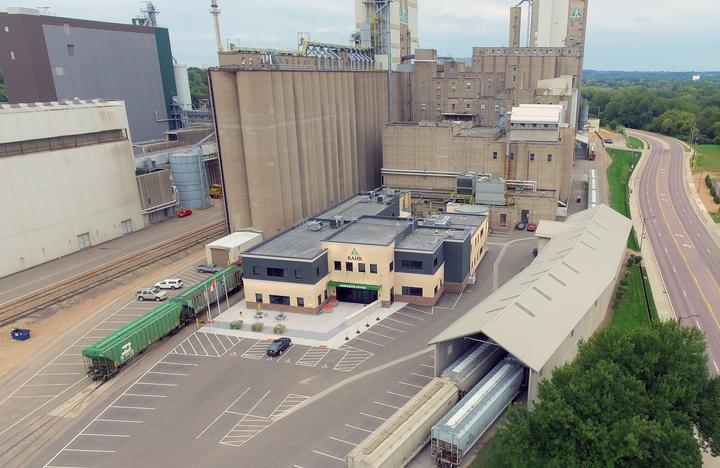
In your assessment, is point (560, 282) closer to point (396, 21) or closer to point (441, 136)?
point (441, 136)

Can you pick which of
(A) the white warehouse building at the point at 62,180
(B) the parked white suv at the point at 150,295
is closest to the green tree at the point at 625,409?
(B) the parked white suv at the point at 150,295

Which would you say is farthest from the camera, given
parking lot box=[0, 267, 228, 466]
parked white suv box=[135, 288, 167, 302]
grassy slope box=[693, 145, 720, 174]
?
grassy slope box=[693, 145, 720, 174]

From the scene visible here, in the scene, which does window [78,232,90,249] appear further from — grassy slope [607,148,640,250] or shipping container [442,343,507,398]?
grassy slope [607,148,640,250]

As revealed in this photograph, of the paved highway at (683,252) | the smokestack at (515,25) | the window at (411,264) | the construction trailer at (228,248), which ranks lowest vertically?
the paved highway at (683,252)

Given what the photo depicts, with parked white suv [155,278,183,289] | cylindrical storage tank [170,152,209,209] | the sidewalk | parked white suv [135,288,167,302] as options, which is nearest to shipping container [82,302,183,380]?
parked white suv [135,288,167,302]

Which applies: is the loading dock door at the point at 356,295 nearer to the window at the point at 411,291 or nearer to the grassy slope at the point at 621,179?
the window at the point at 411,291
